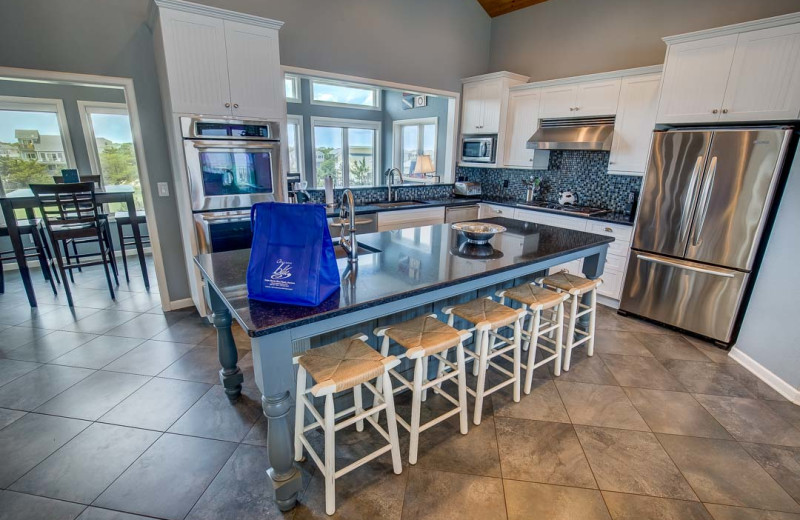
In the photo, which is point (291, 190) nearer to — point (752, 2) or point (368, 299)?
point (368, 299)

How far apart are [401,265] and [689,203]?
2.67m

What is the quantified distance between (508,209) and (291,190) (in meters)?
2.61

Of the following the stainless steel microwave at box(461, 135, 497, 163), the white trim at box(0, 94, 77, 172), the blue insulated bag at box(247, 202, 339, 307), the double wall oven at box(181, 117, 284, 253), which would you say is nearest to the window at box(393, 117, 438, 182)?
the stainless steel microwave at box(461, 135, 497, 163)

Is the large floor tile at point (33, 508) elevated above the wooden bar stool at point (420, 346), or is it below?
below

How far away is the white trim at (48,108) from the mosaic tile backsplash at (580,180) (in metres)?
5.97

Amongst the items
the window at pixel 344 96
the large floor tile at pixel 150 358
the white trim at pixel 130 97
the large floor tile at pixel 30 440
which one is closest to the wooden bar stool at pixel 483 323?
the large floor tile at pixel 150 358

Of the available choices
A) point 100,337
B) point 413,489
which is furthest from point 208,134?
point 413,489

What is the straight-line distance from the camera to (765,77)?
274 cm

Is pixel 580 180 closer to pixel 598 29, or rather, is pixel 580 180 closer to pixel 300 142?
pixel 598 29

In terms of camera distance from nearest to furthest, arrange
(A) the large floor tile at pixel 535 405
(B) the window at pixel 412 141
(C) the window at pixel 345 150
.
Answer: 1. (A) the large floor tile at pixel 535 405
2. (B) the window at pixel 412 141
3. (C) the window at pixel 345 150

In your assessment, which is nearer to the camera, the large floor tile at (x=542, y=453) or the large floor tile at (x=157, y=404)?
the large floor tile at (x=542, y=453)

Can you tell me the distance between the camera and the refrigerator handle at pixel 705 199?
2932mm

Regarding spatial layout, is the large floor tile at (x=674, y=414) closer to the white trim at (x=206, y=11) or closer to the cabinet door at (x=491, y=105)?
the cabinet door at (x=491, y=105)

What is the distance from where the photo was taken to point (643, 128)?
3.64m
